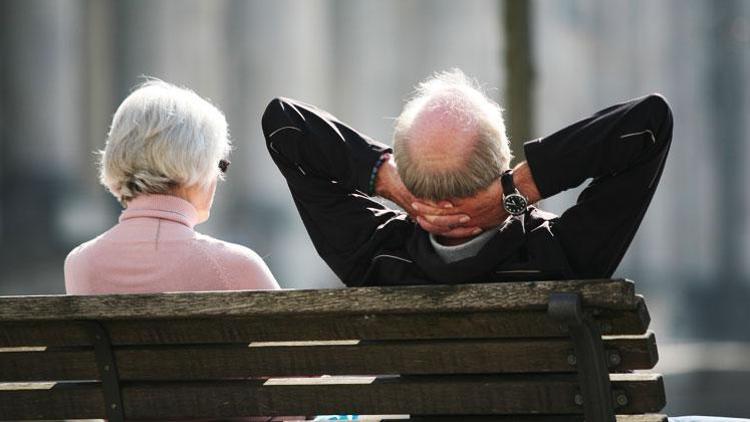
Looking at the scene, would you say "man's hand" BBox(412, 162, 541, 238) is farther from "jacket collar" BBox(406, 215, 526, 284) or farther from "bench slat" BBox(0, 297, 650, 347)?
"bench slat" BBox(0, 297, 650, 347)

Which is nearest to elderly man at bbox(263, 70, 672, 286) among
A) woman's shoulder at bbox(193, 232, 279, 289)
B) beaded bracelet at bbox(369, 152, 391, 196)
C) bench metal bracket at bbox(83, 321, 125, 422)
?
beaded bracelet at bbox(369, 152, 391, 196)

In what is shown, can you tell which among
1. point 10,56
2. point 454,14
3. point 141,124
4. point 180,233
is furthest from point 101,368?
point 10,56

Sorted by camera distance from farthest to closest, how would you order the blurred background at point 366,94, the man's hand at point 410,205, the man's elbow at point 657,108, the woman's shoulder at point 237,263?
1. the blurred background at point 366,94
2. the woman's shoulder at point 237,263
3. the man's hand at point 410,205
4. the man's elbow at point 657,108

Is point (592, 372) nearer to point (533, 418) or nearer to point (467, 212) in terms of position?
point (533, 418)

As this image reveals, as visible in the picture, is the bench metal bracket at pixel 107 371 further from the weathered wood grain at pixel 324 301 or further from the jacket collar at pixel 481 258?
the jacket collar at pixel 481 258

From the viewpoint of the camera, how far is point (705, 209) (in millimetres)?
8211

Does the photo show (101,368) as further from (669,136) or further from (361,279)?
(669,136)

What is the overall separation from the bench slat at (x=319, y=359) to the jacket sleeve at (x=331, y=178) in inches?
14.0

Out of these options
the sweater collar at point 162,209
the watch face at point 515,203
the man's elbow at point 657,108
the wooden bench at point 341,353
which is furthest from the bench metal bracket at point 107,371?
the man's elbow at point 657,108

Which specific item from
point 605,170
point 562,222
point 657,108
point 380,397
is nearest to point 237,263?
point 380,397

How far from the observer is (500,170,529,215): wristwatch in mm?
2908

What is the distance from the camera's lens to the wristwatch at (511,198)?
2.91m

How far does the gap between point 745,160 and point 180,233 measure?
5416 millimetres

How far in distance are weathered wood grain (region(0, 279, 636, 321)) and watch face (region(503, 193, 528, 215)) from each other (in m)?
0.30
